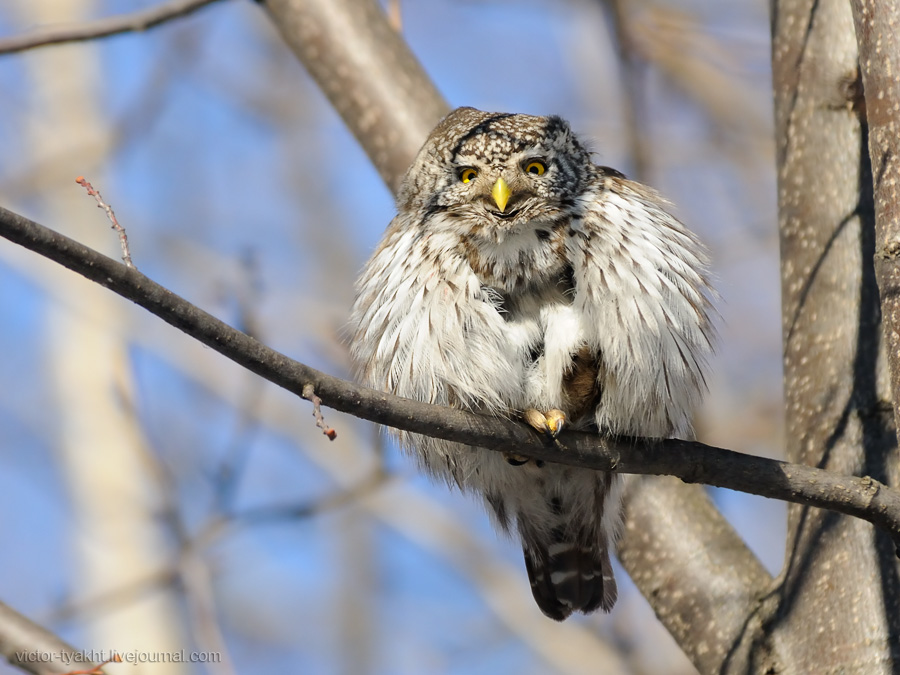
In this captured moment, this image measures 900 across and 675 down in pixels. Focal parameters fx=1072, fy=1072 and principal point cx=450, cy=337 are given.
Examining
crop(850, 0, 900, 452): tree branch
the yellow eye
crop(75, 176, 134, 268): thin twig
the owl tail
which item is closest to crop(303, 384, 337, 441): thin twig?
crop(75, 176, 134, 268): thin twig

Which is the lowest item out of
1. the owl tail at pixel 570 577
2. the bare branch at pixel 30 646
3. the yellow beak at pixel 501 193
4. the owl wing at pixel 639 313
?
the bare branch at pixel 30 646

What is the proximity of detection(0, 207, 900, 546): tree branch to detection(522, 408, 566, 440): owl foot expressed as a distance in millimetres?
30

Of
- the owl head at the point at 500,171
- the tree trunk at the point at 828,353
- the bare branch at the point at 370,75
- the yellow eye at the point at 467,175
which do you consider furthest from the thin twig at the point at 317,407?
the bare branch at the point at 370,75

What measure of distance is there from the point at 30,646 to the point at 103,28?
273 cm

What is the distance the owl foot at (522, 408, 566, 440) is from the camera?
135 inches

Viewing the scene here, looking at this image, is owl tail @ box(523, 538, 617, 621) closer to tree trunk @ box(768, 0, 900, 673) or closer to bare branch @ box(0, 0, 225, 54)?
tree trunk @ box(768, 0, 900, 673)

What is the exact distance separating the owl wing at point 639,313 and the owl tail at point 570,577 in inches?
35.3

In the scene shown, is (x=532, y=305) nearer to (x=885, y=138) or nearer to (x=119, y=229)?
(x=885, y=138)

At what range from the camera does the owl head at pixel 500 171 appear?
393 cm

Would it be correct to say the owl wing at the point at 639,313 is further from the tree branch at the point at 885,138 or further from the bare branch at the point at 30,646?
the bare branch at the point at 30,646

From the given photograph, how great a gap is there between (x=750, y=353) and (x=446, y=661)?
401 cm

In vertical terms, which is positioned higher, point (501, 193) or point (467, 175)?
point (467, 175)

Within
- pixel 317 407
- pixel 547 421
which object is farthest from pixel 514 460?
pixel 317 407

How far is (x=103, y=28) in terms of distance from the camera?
15.3 feet
